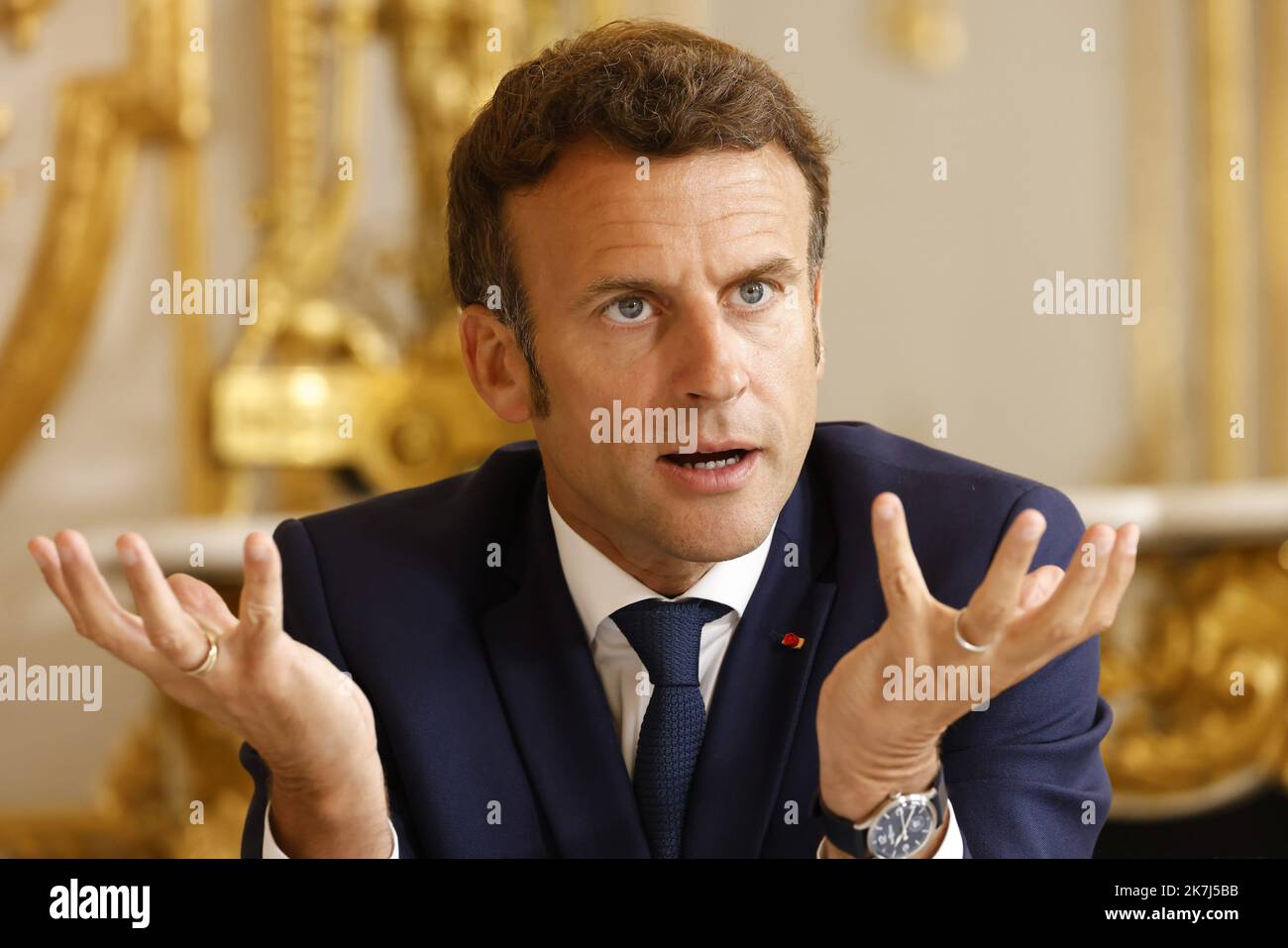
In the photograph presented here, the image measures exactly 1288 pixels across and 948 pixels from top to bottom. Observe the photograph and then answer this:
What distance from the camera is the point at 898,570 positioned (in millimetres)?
914

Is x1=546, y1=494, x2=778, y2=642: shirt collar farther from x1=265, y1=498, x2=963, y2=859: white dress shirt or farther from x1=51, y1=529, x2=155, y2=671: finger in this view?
x1=51, y1=529, x2=155, y2=671: finger

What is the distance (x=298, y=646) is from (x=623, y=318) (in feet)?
1.12

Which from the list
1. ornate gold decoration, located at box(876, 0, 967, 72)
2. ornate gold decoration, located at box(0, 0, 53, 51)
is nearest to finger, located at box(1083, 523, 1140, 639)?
ornate gold decoration, located at box(876, 0, 967, 72)

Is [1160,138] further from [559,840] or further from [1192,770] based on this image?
[559,840]

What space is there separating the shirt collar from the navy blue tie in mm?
38

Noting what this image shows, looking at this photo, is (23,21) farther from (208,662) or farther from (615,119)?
(208,662)

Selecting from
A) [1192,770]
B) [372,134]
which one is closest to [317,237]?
[372,134]

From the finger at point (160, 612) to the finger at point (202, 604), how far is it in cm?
2

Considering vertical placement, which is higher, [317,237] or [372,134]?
[372,134]

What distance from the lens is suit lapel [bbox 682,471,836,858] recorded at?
3.63ft

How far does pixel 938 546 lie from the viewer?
118 cm
